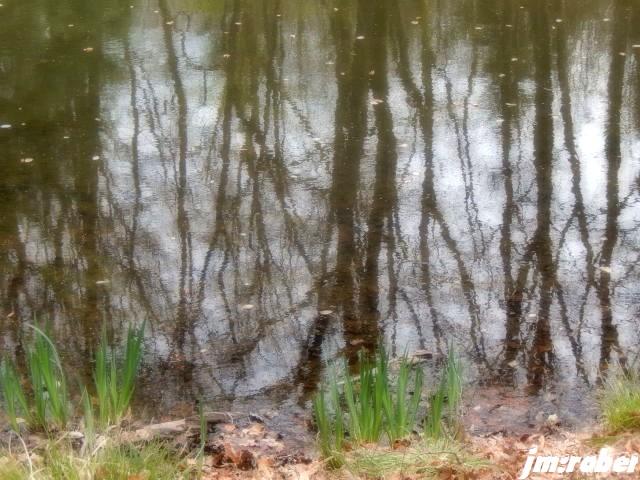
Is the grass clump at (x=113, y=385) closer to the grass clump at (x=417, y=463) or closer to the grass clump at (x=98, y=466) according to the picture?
the grass clump at (x=98, y=466)

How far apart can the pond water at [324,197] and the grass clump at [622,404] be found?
428mm

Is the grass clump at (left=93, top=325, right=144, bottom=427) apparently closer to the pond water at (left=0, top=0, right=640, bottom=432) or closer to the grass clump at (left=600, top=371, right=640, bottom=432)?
the pond water at (left=0, top=0, right=640, bottom=432)

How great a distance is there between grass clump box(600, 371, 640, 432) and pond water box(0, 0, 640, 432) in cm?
43

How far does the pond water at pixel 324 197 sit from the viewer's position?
17.9 ft

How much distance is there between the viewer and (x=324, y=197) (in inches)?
284

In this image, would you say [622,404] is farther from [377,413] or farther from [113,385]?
[113,385]

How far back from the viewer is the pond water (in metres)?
5.44

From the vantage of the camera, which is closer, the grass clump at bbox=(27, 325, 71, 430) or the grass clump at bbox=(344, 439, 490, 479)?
the grass clump at bbox=(344, 439, 490, 479)

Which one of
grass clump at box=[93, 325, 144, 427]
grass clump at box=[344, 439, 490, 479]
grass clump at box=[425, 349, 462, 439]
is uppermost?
grass clump at box=[93, 325, 144, 427]

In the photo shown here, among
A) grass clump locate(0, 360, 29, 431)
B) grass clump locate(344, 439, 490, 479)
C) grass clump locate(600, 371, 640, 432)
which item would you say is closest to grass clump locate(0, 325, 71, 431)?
grass clump locate(0, 360, 29, 431)

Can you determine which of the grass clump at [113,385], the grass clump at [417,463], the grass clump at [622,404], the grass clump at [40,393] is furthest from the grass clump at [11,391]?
the grass clump at [622,404]

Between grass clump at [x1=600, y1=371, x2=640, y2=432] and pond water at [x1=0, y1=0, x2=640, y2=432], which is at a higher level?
pond water at [x1=0, y1=0, x2=640, y2=432]

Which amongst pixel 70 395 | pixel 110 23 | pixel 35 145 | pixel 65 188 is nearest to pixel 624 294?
pixel 70 395

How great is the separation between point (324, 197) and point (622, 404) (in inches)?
138
